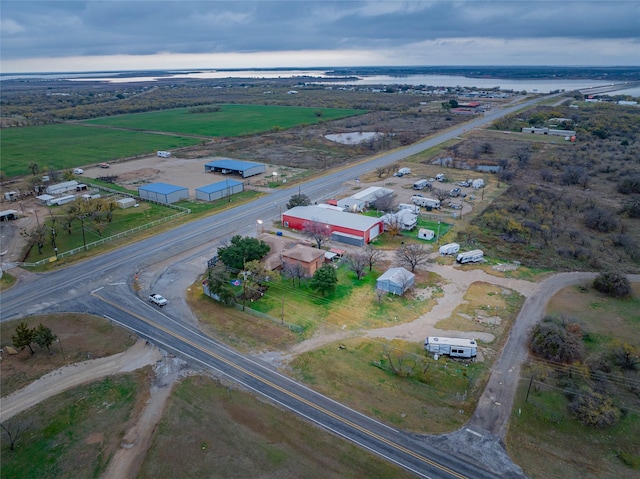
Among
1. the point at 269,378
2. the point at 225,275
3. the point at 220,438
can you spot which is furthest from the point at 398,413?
the point at 225,275

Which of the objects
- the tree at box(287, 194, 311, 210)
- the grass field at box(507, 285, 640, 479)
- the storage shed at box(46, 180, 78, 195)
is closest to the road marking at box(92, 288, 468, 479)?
the grass field at box(507, 285, 640, 479)

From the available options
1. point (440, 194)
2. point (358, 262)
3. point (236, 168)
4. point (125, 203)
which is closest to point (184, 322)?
point (358, 262)

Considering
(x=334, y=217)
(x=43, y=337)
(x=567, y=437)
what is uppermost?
(x=334, y=217)

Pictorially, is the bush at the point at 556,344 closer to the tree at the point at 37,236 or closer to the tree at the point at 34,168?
the tree at the point at 37,236

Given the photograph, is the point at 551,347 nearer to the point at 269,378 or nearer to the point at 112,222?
the point at 269,378

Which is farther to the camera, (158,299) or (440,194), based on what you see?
(440,194)

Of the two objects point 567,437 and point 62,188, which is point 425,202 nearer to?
point 567,437
